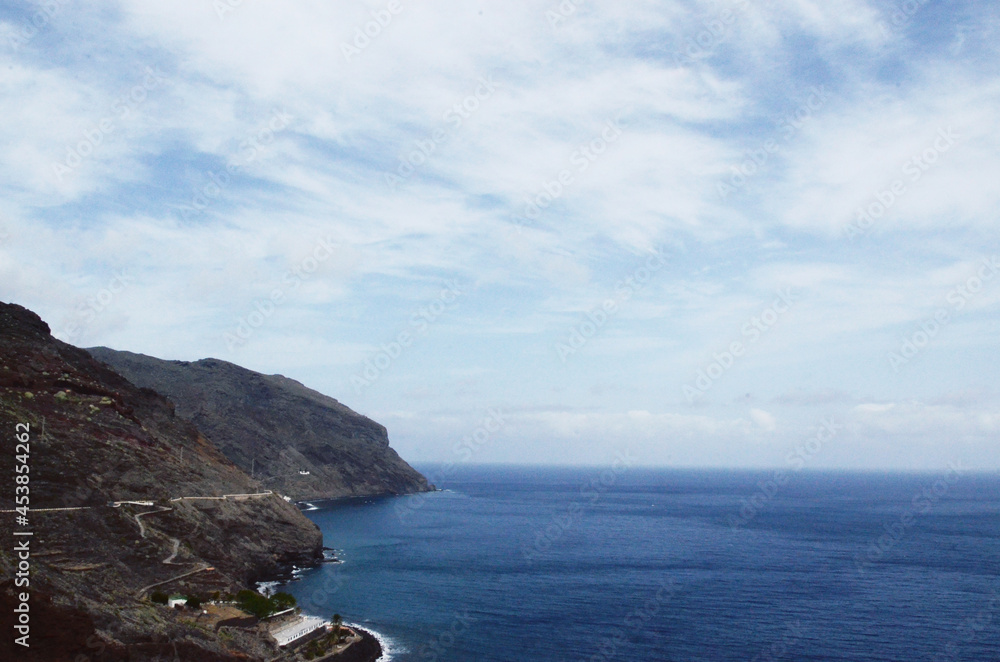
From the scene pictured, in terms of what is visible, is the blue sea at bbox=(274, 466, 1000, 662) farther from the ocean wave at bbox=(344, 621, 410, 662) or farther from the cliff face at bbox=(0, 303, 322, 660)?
the cliff face at bbox=(0, 303, 322, 660)

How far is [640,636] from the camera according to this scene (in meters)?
69.4

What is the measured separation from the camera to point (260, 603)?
62250 mm

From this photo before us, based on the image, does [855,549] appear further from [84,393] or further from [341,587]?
[84,393]

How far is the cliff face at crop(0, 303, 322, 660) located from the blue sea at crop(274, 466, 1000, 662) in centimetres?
1232

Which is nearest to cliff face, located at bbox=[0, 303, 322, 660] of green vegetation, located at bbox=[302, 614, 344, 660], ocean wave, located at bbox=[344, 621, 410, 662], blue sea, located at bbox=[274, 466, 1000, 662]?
green vegetation, located at bbox=[302, 614, 344, 660]

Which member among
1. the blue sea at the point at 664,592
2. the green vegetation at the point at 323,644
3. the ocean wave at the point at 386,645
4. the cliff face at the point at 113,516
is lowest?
the ocean wave at the point at 386,645

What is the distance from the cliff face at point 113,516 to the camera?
38062 millimetres

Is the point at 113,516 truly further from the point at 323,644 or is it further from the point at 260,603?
the point at 323,644

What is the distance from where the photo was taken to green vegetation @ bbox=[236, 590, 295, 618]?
61.9m

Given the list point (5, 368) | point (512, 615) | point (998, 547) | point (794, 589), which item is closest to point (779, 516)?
point (998, 547)

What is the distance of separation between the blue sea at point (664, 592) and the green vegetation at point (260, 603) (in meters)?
10.3

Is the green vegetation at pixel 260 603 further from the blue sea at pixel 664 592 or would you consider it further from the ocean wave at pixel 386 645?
the blue sea at pixel 664 592

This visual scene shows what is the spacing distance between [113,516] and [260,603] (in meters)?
18.0

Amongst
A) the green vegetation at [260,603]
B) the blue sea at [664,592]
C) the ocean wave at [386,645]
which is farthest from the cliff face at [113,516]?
the blue sea at [664,592]
